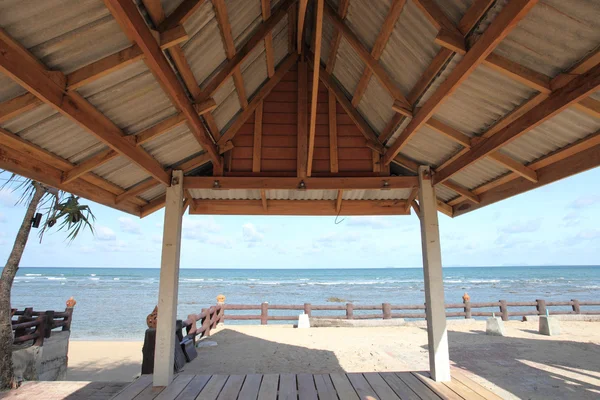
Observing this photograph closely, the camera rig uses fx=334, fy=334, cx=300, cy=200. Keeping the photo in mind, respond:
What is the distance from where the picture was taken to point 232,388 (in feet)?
12.3

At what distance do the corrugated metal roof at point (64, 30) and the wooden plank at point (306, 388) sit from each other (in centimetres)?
355

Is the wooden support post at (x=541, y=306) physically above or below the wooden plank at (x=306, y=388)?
below

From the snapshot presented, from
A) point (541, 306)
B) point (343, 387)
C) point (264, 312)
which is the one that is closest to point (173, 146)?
point (343, 387)

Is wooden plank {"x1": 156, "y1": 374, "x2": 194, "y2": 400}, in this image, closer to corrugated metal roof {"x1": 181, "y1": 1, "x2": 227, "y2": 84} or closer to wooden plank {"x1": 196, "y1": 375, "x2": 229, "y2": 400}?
wooden plank {"x1": 196, "y1": 375, "x2": 229, "y2": 400}

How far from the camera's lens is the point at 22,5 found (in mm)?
1745

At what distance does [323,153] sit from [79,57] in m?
3.29

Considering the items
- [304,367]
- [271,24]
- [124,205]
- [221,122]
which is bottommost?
[304,367]

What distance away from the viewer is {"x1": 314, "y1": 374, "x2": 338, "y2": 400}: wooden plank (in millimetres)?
3471

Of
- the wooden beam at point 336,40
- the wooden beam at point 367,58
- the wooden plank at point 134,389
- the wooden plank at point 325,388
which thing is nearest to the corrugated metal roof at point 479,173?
the wooden beam at point 367,58

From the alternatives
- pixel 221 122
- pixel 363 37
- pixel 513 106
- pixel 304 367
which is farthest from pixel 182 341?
pixel 513 106

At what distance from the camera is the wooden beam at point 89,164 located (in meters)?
3.48

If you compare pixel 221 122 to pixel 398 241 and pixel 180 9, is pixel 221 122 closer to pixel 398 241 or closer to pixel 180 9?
pixel 180 9

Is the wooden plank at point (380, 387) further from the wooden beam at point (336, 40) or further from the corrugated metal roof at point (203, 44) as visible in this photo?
the wooden beam at point (336, 40)

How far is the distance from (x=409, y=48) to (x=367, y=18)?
587mm
